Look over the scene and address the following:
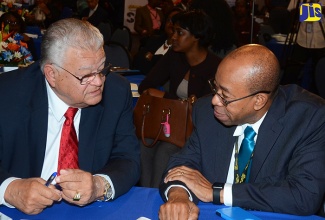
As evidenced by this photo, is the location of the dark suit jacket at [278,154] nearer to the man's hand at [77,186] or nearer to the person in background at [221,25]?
the man's hand at [77,186]

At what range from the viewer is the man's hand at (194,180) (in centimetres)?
213

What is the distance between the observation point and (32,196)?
6.25 feet

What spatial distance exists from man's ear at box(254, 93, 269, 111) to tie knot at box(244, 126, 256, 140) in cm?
11

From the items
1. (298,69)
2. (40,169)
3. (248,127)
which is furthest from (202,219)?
(298,69)

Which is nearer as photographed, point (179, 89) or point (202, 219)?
point (202, 219)

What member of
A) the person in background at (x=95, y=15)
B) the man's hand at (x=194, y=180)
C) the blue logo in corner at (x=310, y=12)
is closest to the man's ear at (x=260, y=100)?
the man's hand at (x=194, y=180)

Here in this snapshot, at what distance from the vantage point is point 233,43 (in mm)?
5617

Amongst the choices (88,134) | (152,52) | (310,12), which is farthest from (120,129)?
(310,12)

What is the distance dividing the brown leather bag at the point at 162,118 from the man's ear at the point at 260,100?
1.25 meters

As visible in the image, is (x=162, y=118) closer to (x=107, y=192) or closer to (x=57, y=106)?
(x=57, y=106)

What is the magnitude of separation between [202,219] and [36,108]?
34.2 inches

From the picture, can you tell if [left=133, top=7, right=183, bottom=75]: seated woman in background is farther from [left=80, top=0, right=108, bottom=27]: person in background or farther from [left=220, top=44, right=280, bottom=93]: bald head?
[left=80, top=0, right=108, bottom=27]: person in background

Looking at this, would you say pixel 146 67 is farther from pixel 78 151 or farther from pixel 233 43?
pixel 78 151

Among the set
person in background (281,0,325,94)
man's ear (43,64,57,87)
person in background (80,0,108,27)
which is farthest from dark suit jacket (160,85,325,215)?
person in background (80,0,108,27)
